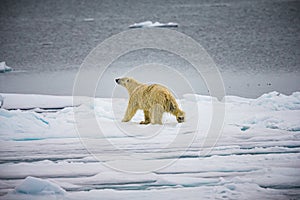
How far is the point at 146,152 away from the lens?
9.03 feet

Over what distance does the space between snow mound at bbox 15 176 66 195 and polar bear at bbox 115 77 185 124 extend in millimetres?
903

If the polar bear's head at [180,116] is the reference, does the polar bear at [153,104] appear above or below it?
above

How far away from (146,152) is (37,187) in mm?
636

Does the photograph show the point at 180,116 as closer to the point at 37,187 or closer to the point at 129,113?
the point at 129,113

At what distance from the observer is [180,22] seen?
17.6 feet

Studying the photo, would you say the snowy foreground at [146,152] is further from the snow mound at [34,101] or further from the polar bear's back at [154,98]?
the polar bear's back at [154,98]

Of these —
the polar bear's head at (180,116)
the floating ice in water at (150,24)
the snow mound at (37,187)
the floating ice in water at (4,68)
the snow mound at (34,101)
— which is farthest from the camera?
the floating ice in water at (150,24)

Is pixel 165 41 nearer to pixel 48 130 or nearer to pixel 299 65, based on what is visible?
pixel 299 65

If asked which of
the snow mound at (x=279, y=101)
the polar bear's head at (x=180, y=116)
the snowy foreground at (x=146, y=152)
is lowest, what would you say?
the snowy foreground at (x=146, y=152)

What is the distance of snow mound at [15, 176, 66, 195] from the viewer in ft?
7.60

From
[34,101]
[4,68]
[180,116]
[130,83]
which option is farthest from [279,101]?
[4,68]

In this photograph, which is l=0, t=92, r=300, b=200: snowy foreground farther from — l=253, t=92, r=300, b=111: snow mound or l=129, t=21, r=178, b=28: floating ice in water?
l=129, t=21, r=178, b=28: floating ice in water

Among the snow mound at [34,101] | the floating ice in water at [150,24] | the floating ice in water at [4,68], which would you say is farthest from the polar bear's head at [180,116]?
the floating ice in water at [150,24]

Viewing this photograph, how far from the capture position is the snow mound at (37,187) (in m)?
2.32
